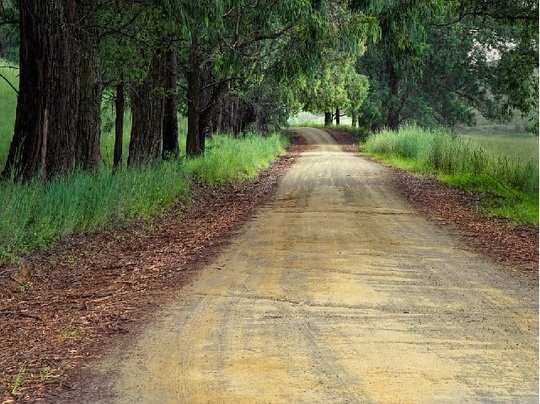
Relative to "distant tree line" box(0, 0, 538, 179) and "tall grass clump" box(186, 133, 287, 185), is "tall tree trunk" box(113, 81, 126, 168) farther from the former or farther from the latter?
"tall grass clump" box(186, 133, 287, 185)

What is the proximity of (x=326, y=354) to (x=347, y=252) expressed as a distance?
379 centimetres

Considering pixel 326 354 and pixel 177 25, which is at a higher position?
pixel 177 25

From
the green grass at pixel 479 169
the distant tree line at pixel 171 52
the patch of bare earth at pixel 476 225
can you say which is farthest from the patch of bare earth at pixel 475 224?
the distant tree line at pixel 171 52

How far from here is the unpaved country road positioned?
412cm

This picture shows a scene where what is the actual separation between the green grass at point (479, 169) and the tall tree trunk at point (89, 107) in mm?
7342

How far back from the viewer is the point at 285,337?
5.09 metres

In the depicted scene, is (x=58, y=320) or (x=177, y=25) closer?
(x=58, y=320)

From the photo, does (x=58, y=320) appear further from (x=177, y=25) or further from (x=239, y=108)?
(x=239, y=108)

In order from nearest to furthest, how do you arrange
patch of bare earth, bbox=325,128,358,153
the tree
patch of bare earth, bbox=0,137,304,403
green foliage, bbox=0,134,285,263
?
patch of bare earth, bbox=0,137,304,403, green foliage, bbox=0,134,285,263, the tree, patch of bare earth, bbox=325,128,358,153

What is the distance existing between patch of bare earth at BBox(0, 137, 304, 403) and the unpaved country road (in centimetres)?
31

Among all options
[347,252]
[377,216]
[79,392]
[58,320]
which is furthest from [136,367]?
[377,216]

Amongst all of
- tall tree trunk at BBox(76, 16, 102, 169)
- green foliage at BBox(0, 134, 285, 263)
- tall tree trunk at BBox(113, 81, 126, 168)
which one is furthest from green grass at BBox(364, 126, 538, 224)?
tall tree trunk at BBox(113, 81, 126, 168)

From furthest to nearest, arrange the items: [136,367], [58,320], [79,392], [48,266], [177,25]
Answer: [177,25]
[48,266]
[58,320]
[136,367]
[79,392]

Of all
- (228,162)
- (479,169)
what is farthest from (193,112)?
(479,169)
